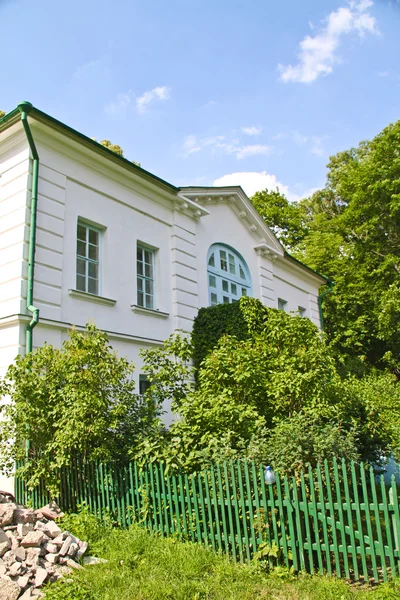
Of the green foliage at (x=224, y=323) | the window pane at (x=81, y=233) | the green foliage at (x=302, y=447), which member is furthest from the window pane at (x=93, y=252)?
the green foliage at (x=302, y=447)

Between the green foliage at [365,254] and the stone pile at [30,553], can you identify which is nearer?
the stone pile at [30,553]

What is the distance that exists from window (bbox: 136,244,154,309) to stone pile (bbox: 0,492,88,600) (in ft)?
20.4

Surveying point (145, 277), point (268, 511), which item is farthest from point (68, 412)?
point (145, 277)

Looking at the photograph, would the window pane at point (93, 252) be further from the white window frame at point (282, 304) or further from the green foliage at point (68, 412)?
the white window frame at point (282, 304)

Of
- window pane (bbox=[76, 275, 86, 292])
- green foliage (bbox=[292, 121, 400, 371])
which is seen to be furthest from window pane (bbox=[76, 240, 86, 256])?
green foliage (bbox=[292, 121, 400, 371])

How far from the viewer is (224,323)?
39.9ft

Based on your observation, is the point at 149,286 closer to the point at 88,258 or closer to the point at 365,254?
the point at 88,258

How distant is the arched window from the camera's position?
46.6 feet

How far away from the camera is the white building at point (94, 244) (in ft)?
29.6

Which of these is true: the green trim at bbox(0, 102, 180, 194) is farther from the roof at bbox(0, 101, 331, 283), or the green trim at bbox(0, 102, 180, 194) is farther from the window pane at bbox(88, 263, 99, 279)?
the window pane at bbox(88, 263, 99, 279)

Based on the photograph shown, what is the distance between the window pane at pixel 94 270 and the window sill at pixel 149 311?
115cm

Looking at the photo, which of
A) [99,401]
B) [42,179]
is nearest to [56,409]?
[99,401]

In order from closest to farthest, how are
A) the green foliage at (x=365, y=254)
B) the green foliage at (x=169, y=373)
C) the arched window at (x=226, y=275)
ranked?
the green foliage at (x=169, y=373), the arched window at (x=226, y=275), the green foliage at (x=365, y=254)

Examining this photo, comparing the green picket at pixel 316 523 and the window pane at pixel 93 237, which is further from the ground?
the window pane at pixel 93 237
